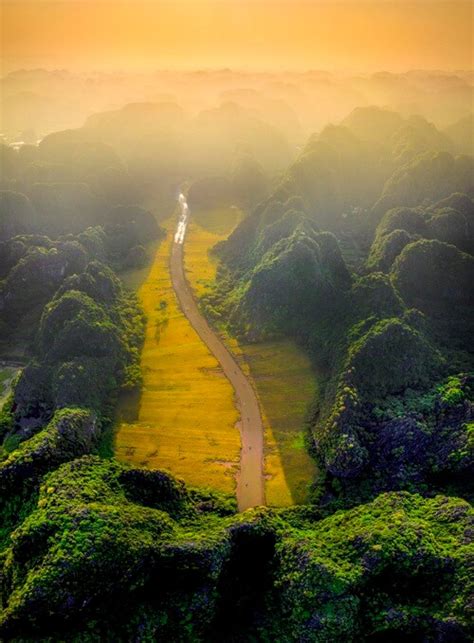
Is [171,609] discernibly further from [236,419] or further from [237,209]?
[237,209]

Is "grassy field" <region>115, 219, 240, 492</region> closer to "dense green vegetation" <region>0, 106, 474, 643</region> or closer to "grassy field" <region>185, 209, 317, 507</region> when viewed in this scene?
"dense green vegetation" <region>0, 106, 474, 643</region>

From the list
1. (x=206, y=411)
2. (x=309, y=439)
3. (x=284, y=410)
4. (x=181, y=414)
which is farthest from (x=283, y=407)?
(x=181, y=414)

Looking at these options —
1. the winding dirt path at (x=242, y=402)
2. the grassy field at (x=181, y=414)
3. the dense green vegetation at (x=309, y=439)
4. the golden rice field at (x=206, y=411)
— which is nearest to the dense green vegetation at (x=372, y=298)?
the dense green vegetation at (x=309, y=439)

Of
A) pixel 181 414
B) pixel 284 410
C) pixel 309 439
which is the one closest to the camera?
pixel 309 439

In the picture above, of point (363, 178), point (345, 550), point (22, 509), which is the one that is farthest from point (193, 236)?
point (345, 550)

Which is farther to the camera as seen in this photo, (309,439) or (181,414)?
(181,414)

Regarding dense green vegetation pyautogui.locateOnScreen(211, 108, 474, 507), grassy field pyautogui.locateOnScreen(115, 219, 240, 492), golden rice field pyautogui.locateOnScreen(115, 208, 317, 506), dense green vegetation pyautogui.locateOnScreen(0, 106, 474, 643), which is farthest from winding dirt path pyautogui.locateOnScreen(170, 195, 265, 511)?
dense green vegetation pyautogui.locateOnScreen(211, 108, 474, 507)

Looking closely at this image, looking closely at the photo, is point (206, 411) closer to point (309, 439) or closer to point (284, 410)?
point (284, 410)
